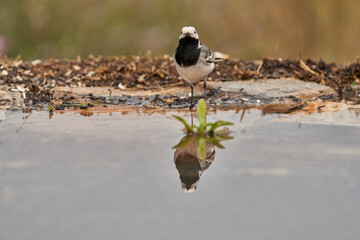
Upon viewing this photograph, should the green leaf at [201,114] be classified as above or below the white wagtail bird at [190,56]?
below

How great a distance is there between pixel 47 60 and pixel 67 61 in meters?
0.34

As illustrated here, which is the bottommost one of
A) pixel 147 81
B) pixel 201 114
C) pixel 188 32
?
pixel 201 114

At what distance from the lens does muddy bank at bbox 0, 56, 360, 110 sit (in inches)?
199

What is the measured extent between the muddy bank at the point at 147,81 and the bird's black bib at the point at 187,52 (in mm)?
410

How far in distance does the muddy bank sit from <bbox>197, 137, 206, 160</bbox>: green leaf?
147cm

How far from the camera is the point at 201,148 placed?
319cm

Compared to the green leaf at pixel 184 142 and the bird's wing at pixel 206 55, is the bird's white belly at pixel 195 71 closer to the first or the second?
the bird's wing at pixel 206 55

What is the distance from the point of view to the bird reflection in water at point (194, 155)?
259 centimetres

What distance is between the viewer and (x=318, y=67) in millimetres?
6496

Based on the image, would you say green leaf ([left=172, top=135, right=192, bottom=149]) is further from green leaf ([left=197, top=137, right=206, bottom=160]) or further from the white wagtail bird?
the white wagtail bird

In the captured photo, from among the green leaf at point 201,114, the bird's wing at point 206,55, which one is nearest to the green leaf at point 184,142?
the green leaf at point 201,114

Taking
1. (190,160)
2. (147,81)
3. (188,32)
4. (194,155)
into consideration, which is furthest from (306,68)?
(190,160)

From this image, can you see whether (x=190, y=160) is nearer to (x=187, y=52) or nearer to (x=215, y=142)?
(x=215, y=142)

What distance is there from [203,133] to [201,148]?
0.38 m
